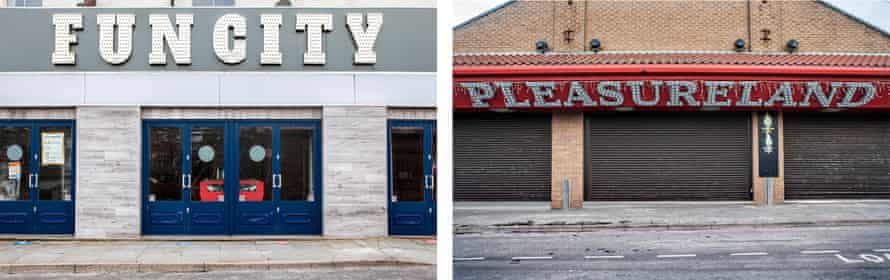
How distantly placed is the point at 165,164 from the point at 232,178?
0.94 m

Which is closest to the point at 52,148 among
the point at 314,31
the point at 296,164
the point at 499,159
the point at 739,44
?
the point at 296,164

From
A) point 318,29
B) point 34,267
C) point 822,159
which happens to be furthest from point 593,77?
point 34,267

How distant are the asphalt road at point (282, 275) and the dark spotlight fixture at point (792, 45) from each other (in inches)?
271

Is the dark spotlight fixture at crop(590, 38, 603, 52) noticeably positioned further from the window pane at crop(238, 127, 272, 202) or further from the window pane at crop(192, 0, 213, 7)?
the window pane at crop(192, 0, 213, 7)

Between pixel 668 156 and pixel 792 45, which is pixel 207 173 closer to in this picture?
pixel 668 156

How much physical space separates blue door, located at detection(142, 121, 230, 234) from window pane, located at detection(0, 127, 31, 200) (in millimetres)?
1690

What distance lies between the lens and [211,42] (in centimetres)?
982

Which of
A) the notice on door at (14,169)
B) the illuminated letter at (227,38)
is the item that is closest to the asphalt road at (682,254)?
the illuminated letter at (227,38)

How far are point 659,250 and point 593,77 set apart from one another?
4.83 metres

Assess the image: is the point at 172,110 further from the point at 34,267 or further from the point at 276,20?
the point at 34,267

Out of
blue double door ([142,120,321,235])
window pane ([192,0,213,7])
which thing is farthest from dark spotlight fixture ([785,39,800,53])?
window pane ([192,0,213,7])

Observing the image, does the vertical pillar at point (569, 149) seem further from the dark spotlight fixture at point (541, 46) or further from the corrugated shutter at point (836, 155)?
the corrugated shutter at point (836, 155)

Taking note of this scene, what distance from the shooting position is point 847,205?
9.32m

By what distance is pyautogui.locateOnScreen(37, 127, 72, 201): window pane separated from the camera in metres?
10.0
